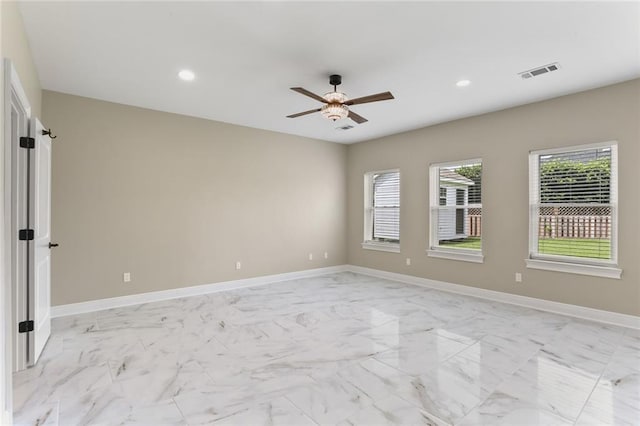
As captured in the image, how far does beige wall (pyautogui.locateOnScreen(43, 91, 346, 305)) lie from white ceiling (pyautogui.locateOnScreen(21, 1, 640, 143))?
60 cm

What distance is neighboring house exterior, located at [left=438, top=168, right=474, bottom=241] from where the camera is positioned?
5.55 metres

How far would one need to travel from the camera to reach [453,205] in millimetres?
5730

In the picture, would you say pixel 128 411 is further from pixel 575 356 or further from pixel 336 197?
pixel 336 197

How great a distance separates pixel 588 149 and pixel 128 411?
5505mm

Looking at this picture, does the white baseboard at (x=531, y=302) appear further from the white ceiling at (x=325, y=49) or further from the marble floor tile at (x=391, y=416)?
the marble floor tile at (x=391, y=416)

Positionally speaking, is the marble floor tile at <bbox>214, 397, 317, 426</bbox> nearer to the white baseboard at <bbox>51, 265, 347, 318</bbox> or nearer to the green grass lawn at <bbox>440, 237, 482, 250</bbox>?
the white baseboard at <bbox>51, 265, 347, 318</bbox>

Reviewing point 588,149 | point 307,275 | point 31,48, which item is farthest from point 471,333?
point 31,48

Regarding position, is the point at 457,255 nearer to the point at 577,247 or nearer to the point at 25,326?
the point at 577,247

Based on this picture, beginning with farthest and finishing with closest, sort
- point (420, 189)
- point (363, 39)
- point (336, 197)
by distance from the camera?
point (336, 197) → point (420, 189) → point (363, 39)

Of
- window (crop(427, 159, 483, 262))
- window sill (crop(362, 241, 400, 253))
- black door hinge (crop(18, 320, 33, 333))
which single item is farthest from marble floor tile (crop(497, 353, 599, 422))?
black door hinge (crop(18, 320, 33, 333))

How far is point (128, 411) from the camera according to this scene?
221 centimetres

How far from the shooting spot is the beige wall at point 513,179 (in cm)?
385

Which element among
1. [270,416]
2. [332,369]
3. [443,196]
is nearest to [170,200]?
[332,369]

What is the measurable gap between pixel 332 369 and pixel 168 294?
10.8ft
